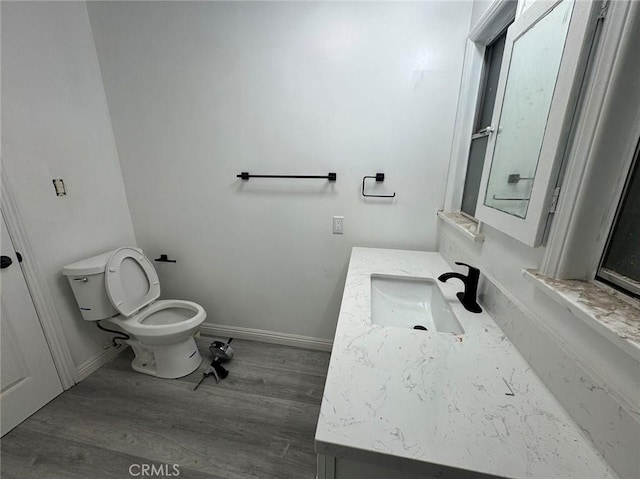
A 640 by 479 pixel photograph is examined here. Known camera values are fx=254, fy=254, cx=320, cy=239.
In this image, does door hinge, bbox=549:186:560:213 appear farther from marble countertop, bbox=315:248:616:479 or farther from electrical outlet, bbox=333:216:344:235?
electrical outlet, bbox=333:216:344:235

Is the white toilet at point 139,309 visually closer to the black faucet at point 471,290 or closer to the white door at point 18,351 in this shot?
the white door at point 18,351

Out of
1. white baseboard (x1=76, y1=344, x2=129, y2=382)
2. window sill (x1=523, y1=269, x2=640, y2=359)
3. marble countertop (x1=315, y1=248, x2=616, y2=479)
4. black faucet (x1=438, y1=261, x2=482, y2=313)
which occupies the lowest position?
white baseboard (x1=76, y1=344, x2=129, y2=382)

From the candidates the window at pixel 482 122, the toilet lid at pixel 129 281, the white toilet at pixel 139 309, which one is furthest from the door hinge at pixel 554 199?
the toilet lid at pixel 129 281

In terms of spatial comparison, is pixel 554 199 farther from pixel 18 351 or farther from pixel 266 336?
pixel 18 351

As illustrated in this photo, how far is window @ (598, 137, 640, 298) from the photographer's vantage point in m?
0.54

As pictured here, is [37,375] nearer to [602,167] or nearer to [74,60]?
[74,60]

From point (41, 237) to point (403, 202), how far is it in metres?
2.15

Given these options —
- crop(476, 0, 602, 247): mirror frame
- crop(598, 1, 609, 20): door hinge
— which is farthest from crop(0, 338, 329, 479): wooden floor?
crop(598, 1, 609, 20): door hinge

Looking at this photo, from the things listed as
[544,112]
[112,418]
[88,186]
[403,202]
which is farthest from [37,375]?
[544,112]

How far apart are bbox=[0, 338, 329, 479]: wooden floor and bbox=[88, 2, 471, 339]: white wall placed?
1.69 feet

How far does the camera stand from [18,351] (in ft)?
4.55

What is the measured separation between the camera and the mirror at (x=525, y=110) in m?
0.70

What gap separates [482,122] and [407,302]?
3.50 ft

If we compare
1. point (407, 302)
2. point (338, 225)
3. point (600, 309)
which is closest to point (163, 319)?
point (338, 225)
